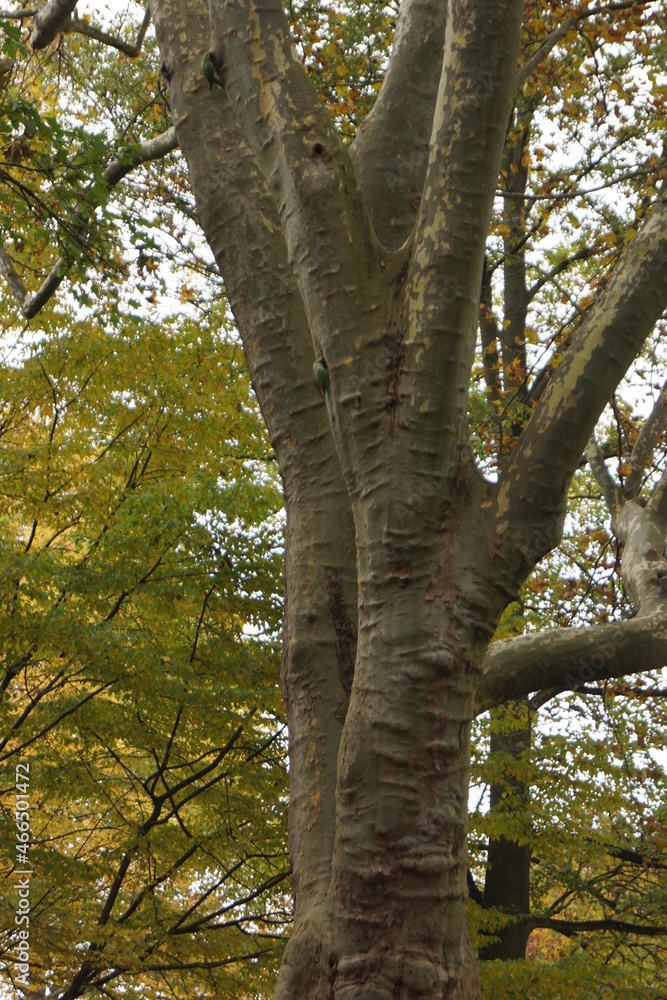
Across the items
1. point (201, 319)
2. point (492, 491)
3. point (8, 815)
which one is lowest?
point (8, 815)

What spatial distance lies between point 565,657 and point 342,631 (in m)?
0.77

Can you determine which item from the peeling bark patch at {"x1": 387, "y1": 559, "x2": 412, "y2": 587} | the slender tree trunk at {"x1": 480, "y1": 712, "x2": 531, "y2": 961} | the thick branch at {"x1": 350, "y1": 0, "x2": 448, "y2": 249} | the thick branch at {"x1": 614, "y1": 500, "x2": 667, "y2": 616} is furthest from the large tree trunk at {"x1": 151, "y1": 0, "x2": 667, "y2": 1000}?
the slender tree trunk at {"x1": 480, "y1": 712, "x2": 531, "y2": 961}

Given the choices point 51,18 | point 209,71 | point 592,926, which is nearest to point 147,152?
point 51,18

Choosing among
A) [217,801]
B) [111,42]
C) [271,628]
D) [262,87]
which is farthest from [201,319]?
[262,87]

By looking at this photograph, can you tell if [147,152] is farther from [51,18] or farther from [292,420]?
[292,420]

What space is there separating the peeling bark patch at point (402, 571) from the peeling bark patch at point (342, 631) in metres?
0.39

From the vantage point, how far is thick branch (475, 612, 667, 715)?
9.34ft

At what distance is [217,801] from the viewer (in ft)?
20.5

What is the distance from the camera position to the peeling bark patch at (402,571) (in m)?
2.34

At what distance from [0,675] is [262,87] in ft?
15.9

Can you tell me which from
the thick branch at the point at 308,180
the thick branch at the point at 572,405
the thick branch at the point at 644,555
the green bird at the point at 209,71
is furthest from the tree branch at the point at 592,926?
the green bird at the point at 209,71

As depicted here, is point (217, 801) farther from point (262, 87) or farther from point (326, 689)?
point (262, 87)

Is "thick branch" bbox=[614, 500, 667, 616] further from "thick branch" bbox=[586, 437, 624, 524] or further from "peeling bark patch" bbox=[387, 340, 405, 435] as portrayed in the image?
"peeling bark patch" bbox=[387, 340, 405, 435]

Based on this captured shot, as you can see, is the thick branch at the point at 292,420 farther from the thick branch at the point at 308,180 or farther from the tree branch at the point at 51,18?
the tree branch at the point at 51,18
